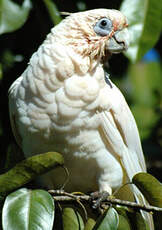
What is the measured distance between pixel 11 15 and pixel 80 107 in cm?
93

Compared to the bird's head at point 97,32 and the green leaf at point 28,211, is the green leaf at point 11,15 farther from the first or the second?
the green leaf at point 28,211

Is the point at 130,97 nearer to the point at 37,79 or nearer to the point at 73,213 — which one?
the point at 37,79

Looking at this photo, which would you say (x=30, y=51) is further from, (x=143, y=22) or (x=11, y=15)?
(x=143, y=22)

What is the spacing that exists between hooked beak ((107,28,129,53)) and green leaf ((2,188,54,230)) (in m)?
1.08

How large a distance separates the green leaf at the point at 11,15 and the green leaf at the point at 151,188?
1452mm

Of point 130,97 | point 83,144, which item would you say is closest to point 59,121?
point 83,144

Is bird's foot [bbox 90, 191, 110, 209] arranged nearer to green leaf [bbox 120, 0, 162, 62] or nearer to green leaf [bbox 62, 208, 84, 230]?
green leaf [bbox 62, 208, 84, 230]

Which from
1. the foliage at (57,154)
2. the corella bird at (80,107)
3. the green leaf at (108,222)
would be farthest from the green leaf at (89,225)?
the corella bird at (80,107)

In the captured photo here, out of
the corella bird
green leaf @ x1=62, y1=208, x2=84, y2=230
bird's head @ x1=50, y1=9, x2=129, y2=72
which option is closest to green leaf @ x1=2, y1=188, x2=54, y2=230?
green leaf @ x1=62, y1=208, x2=84, y2=230

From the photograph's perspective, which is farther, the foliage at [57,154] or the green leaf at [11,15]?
the green leaf at [11,15]

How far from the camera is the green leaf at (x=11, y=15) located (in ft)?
9.98

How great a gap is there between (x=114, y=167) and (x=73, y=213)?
584 mm

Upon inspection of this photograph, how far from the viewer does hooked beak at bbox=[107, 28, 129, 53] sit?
280cm

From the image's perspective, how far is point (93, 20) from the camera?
2789mm
